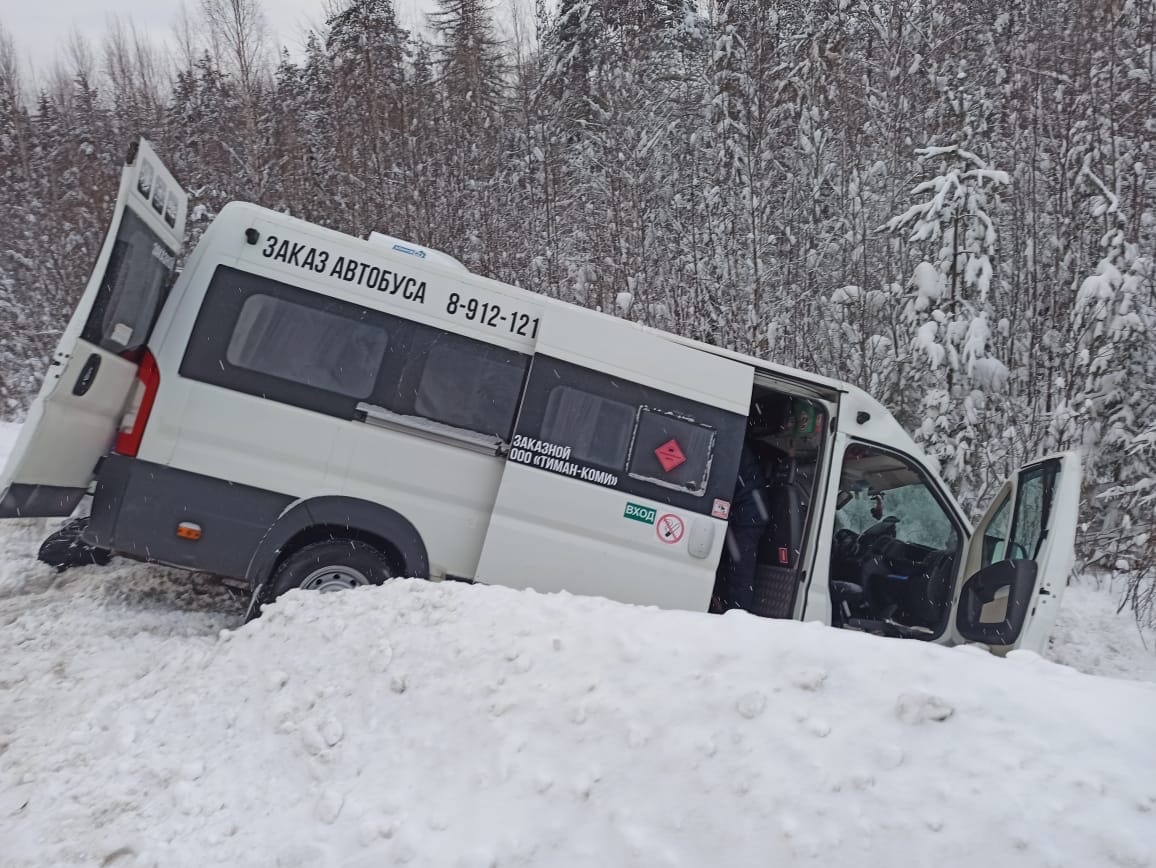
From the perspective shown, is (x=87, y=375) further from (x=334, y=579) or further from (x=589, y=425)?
(x=589, y=425)

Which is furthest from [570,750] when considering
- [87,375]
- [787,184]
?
[787,184]

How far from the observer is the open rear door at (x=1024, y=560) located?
17.3 ft

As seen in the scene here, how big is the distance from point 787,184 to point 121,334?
12679 millimetres

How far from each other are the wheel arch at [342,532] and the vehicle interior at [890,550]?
3329mm

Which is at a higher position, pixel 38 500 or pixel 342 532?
pixel 342 532

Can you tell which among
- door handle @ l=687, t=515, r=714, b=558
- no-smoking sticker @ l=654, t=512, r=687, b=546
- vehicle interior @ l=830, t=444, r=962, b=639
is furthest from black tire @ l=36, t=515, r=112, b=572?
vehicle interior @ l=830, t=444, r=962, b=639

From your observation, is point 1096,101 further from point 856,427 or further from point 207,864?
point 207,864

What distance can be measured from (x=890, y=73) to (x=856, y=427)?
10.1 meters

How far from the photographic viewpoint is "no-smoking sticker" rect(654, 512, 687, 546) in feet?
18.2

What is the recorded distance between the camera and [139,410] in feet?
16.3

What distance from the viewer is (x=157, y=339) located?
5094 mm

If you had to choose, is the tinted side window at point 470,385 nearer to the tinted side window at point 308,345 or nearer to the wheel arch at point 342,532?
the tinted side window at point 308,345

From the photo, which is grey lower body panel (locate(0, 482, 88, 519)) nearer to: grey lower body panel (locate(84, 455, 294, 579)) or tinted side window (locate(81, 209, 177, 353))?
grey lower body panel (locate(84, 455, 294, 579))

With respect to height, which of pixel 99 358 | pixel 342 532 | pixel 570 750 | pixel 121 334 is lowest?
pixel 570 750
